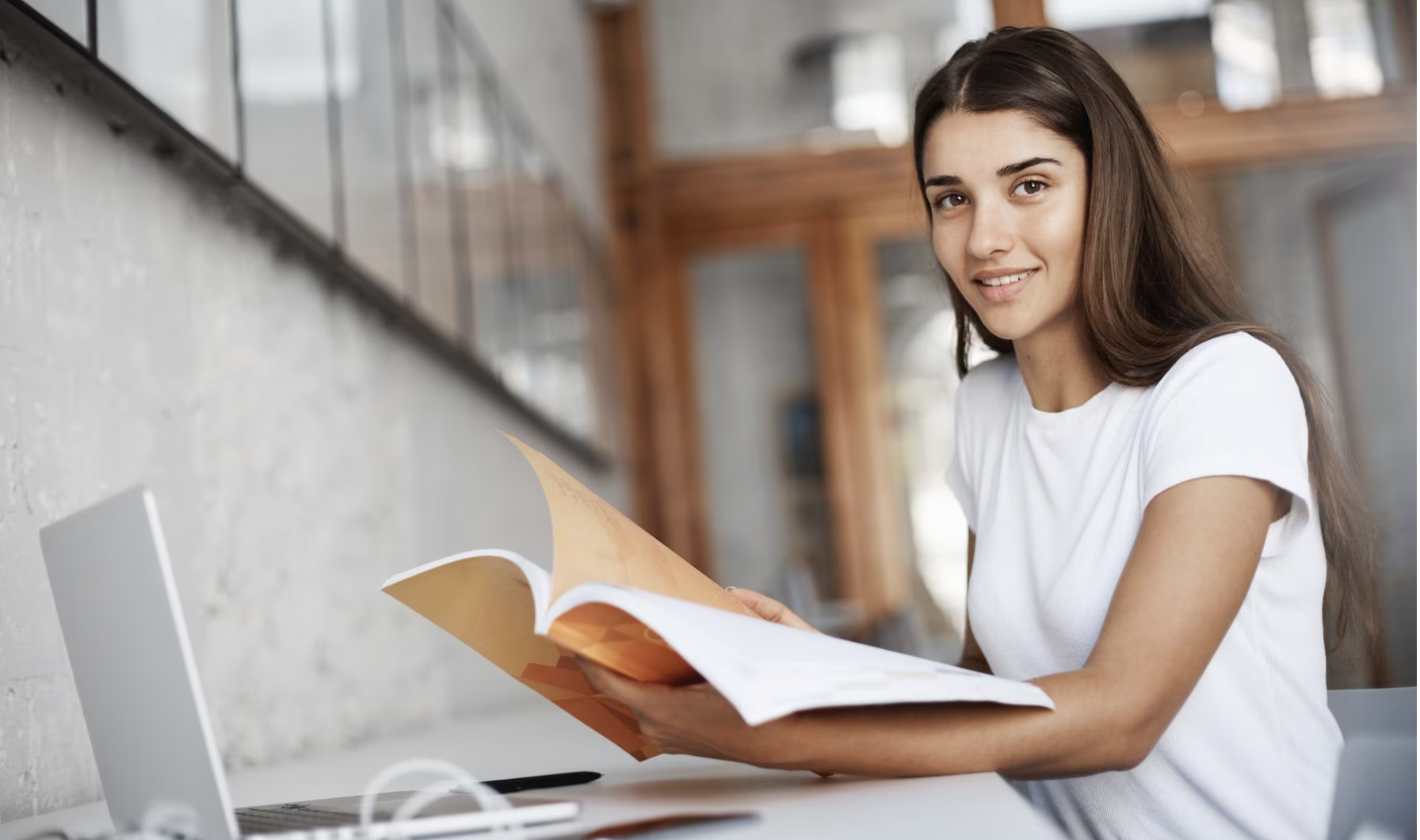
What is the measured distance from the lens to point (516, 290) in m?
2.82

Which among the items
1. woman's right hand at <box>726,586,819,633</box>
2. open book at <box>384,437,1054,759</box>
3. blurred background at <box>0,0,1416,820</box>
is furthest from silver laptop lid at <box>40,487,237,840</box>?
woman's right hand at <box>726,586,819,633</box>

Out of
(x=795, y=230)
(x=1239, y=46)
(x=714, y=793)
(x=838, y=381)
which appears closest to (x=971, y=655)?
(x=714, y=793)

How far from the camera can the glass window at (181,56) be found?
1.11m

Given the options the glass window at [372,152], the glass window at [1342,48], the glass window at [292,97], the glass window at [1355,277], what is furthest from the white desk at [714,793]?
the glass window at [1342,48]

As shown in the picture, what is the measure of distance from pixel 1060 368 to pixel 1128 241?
0.47 ft

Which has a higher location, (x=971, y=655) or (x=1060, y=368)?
(x=1060, y=368)

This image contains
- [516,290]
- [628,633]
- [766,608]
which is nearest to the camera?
[628,633]

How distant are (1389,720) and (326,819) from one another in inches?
30.5

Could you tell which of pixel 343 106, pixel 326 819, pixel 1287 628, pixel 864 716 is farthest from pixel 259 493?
pixel 1287 628

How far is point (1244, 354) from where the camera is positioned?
92cm

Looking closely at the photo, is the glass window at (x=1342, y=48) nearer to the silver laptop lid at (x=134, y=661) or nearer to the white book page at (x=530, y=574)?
the white book page at (x=530, y=574)

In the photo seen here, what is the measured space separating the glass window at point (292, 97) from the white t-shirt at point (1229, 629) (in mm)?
953

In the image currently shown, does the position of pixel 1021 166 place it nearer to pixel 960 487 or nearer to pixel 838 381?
pixel 960 487

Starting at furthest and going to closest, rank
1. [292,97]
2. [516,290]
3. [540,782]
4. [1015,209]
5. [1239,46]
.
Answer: [1239,46] < [516,290] < [292,97] < [1015,209] < [540,782]
